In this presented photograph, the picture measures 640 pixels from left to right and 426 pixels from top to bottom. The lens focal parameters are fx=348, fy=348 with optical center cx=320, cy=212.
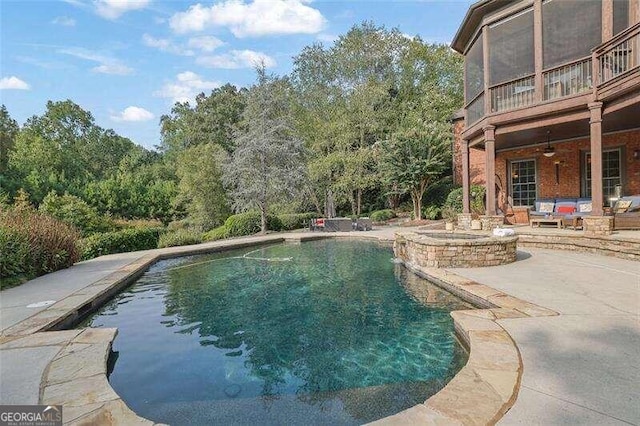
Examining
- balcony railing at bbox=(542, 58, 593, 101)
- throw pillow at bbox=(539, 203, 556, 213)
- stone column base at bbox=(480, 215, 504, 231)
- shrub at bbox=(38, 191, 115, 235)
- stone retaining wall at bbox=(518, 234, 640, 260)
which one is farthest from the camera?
shrub at bbox=(38, 191, 115, 235)

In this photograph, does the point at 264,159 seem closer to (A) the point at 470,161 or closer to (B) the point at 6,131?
(A) the point at 470,161

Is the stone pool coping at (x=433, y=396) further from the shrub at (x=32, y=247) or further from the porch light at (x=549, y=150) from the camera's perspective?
the porch light at (x=549, y=150)

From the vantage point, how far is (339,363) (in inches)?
137

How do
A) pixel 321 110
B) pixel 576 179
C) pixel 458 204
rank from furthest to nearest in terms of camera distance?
pixel 321 110 < pixel 458 204 < pixel 576 179

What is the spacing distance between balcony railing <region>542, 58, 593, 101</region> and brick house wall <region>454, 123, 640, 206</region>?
10.3 ft

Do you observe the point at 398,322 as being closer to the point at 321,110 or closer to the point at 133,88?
the point at 133,88

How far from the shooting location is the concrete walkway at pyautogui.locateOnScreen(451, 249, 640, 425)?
6.81ft

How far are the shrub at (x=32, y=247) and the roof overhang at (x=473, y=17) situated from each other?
12120 millimetres

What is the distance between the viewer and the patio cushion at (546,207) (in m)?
11.3

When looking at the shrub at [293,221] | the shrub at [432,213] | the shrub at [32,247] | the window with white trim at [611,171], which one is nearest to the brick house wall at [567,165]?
the window with white trim at [611,171]

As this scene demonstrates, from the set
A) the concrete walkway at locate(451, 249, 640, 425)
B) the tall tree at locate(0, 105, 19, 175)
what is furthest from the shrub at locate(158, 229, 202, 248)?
the tall tree at locate(0, 105, 19, 175)

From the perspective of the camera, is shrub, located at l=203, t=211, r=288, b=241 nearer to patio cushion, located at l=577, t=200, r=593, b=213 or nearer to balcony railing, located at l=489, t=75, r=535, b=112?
balcony railing, located at l=489, t=75, r=535, b=112

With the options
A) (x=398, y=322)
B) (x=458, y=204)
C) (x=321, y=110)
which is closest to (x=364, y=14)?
(x=321, y=110)

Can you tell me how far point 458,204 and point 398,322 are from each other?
1224 cm
